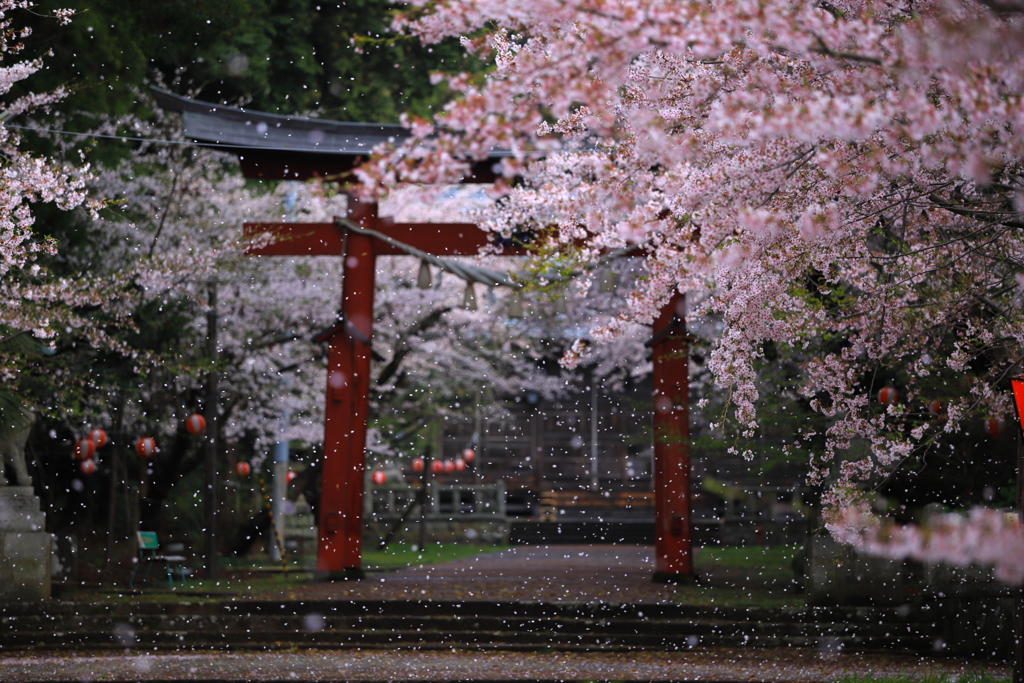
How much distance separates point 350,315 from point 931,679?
794 centimetres

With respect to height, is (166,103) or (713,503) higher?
(166,103)

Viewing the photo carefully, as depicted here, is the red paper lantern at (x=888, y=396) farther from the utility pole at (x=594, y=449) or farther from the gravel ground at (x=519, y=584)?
the utility pole at (x=594, y=449)

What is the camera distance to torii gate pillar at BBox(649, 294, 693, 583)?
12.0 metres

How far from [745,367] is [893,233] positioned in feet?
5.09

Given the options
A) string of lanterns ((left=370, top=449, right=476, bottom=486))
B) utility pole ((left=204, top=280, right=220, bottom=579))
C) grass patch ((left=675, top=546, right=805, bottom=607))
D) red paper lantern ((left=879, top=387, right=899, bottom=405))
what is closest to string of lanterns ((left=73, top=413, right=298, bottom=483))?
utility pole ((left=204, top=280, right=220, bottom=579))

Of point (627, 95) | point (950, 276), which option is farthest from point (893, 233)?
point (627, 95)

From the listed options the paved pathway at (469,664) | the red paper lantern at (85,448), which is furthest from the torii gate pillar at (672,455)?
the red paper lantern at (85,448)

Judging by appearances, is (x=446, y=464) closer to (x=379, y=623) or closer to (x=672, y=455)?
(x=672, y=455)

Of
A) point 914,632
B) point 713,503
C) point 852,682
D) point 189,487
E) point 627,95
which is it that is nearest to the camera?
point 627,95

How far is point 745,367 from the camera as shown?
6805 millimetres

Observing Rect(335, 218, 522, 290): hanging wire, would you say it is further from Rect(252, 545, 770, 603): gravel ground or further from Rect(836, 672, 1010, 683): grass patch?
Rect(836, 672, 1010, 683): grass patch

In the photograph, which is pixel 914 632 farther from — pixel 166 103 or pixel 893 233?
pixel 166 103

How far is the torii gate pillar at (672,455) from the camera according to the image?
12.0 m

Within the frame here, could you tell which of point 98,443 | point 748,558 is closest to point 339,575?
point 98,443
